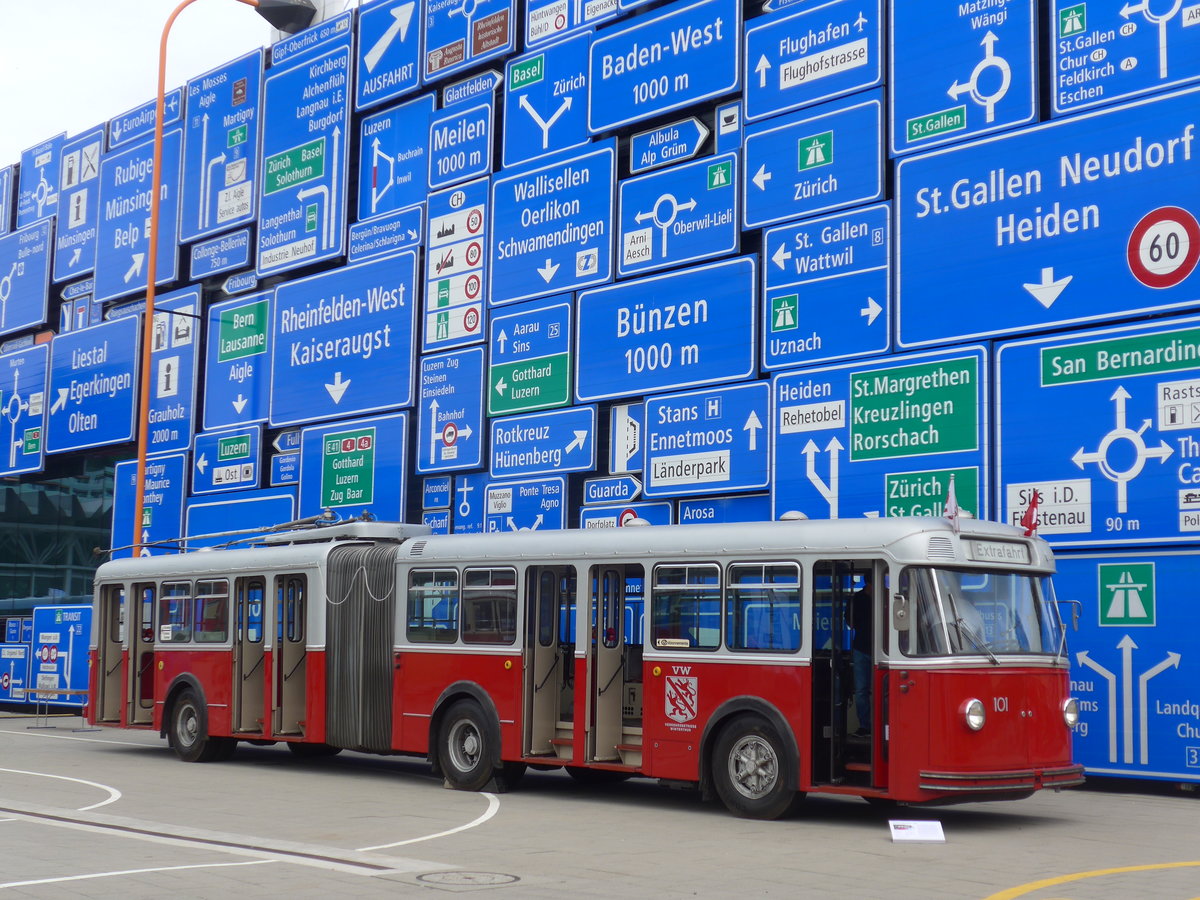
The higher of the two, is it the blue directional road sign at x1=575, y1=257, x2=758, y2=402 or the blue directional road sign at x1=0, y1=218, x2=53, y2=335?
the blue directional road sign at x1=0, y1=218, x2=53, y2=335

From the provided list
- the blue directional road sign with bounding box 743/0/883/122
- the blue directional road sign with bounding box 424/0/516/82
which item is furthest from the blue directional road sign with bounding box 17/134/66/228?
the blue directional road sign with bounding box 743/0/883/122

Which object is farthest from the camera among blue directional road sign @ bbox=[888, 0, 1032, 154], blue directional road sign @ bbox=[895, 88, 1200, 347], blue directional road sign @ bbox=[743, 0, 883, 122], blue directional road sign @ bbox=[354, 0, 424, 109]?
blue directional road sign @ bbox=[354, 0, 424, 109]

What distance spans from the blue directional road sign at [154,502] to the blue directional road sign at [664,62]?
1283 centimetres

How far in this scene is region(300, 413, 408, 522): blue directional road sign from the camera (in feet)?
86.6

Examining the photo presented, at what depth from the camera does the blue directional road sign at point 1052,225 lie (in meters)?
16.9

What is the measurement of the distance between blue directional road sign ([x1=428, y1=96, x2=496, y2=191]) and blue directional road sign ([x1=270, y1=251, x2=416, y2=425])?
1.55m

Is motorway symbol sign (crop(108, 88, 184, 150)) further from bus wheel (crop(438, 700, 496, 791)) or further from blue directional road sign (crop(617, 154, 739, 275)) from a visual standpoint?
bus wheel (crop(438, 700, 496, 791))

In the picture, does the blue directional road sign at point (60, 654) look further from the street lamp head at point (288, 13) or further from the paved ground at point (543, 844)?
the paved ground at point (543, 844)

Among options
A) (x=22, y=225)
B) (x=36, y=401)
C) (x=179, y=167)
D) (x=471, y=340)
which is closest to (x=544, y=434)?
(x=471, y=340)

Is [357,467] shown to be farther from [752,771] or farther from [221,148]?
[752,771]

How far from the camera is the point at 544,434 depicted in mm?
23812

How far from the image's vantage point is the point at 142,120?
34.0 m

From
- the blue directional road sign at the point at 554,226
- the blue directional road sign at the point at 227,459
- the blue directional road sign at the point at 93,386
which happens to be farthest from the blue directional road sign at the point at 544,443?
the blue directional road sign at the point at 93,386

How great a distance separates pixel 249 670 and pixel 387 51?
12.7m
